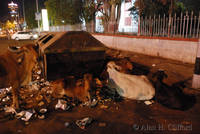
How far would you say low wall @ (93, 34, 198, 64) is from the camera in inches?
260

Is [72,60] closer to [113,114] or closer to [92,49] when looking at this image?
[92,49]

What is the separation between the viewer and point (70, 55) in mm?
4758

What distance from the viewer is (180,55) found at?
7.02m

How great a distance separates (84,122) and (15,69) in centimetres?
190

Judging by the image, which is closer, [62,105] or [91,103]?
[62,105]

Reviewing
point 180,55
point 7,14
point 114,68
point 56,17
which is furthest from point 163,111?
point 7,14

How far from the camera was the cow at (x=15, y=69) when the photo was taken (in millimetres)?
3459

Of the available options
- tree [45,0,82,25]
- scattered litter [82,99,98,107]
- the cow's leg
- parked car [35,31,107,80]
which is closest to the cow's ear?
the cow's leg

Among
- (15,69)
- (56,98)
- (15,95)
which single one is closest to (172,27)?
(56,98)

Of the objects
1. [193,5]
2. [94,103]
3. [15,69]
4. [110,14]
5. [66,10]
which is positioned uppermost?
[66,10]

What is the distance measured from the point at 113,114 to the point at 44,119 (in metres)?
1.34

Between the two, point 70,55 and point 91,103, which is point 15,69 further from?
point 91,103

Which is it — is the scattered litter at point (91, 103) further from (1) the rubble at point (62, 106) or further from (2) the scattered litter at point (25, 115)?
(2) the scattered litter at point (25, 115)

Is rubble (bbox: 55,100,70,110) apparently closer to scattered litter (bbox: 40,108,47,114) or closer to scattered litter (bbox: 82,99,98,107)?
scattered litter (bbox: 40,108,47,114)
